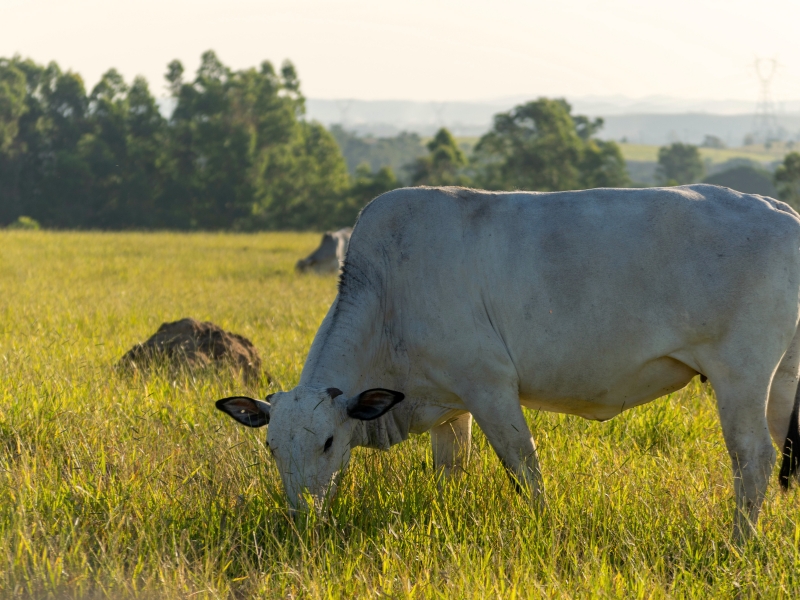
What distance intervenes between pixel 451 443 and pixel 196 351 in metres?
3.14

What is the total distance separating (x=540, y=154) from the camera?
4091 centimetres

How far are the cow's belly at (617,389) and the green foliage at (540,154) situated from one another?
36161mm

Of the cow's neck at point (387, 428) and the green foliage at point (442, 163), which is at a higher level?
the green foliage at point (442, 163)

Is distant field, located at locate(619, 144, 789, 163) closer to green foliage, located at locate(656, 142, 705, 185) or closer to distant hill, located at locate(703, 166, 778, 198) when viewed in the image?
green foliage, located at locate(656, 142, 705, 185)

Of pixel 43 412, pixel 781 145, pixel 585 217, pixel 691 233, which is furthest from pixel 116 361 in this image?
pixel 781 145

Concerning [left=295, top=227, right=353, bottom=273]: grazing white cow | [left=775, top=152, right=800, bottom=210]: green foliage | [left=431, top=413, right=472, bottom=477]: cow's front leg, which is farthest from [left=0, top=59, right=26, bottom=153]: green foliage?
[left=431, top=413, right=472, bottom=477]: cow's front leg

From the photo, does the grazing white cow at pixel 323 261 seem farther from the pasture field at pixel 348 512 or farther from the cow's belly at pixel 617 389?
the cow's belly at pixel 617 389

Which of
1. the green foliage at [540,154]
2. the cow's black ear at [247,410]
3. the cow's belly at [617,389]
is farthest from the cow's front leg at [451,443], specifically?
the green foliage at [540,154]

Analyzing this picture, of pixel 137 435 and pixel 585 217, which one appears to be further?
pixel 137 435

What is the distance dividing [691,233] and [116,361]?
209 inches

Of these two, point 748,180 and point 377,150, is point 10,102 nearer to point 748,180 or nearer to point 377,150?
point 748,180

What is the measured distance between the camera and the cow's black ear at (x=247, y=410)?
4.16 m

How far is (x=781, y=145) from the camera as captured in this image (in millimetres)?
154125

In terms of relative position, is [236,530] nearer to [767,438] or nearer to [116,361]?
[767,438]
